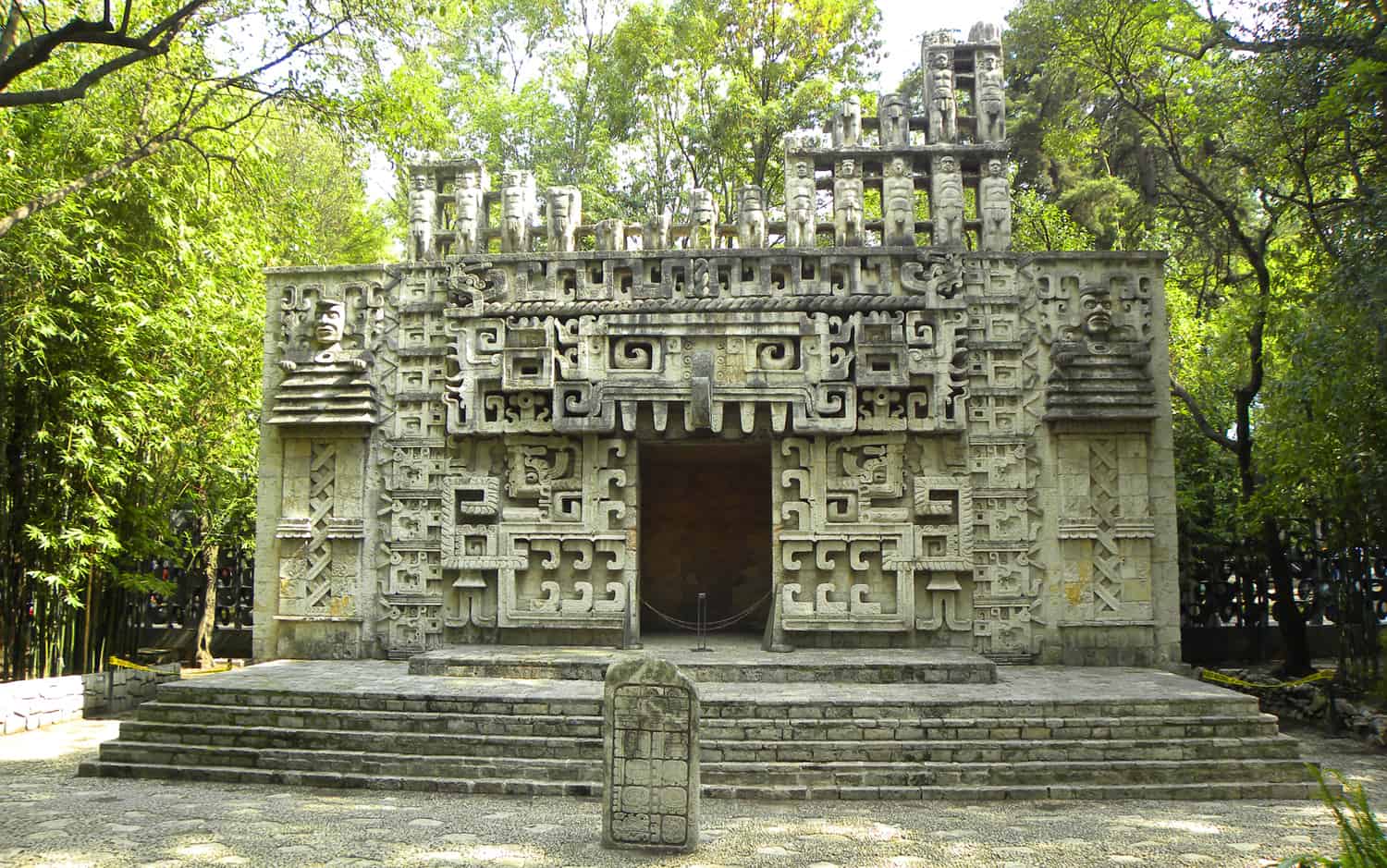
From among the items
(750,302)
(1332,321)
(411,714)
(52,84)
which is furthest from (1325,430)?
(52,84)

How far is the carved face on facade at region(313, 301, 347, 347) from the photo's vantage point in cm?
1170

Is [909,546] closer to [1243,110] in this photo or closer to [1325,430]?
[1325,430]

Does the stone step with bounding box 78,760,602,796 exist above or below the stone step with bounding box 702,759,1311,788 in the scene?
below

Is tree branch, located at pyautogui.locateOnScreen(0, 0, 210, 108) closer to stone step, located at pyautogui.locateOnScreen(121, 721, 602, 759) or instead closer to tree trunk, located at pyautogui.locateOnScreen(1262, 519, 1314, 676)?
stone step, located at pyautogui.locateOnScreen(121, 721, 602, 759)

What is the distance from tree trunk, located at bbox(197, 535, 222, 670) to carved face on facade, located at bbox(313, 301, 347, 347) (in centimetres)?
392

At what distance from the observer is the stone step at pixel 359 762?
8.02 m

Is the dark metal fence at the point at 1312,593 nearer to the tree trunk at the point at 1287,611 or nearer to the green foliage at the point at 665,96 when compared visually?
the tree trunk at the point at 1287,611

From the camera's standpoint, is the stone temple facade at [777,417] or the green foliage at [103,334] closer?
the green foliage at [103,334]

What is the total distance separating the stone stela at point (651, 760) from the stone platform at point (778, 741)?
151 centimetres

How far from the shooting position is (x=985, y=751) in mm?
8094

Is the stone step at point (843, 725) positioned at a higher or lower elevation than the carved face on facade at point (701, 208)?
lower

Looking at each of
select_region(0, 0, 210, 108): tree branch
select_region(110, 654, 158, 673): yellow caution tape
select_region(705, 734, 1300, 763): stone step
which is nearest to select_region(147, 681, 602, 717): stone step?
select_region(705, 734, 1300, 763): stone step

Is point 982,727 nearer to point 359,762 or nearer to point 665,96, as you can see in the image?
point 359,762

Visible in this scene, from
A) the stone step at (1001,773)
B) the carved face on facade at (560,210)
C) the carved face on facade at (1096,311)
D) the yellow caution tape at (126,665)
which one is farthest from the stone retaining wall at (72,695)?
the carved face on facade at (1096,311)
